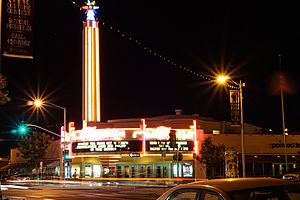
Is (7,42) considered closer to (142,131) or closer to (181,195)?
(181,195)

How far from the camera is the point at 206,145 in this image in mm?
53094

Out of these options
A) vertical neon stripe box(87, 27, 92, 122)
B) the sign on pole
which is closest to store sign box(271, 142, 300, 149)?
vertical neon stripe box(87, 27, 92, 122)

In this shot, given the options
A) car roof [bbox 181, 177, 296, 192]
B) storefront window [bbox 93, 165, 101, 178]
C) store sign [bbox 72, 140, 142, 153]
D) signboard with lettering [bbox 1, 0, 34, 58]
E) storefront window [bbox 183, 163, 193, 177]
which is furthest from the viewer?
storefront window [bbox 93, 165, 101, 178]

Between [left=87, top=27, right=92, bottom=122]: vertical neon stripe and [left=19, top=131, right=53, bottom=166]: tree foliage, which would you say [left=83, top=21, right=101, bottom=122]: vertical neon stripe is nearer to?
[left=87, top=27, right=92, bottom=122]: vertical neon stripe

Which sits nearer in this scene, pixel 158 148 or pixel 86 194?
pixel 86 194

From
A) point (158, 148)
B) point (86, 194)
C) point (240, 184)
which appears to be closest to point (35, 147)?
point (158, 148)

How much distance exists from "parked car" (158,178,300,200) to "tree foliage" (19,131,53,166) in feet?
205

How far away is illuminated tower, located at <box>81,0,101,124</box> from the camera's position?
2339 inches

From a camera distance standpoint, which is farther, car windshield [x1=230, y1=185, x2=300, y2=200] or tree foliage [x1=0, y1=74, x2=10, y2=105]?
tree foliage [x1=0, y1=74, x2=10, y2=105]

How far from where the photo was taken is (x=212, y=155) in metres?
52.2

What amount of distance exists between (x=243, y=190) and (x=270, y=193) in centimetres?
32

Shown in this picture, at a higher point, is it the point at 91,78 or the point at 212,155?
the point at 91,78

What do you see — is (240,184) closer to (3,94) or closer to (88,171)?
(3,94)

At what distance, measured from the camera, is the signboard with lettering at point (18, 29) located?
Answer: 1522 centimetres
